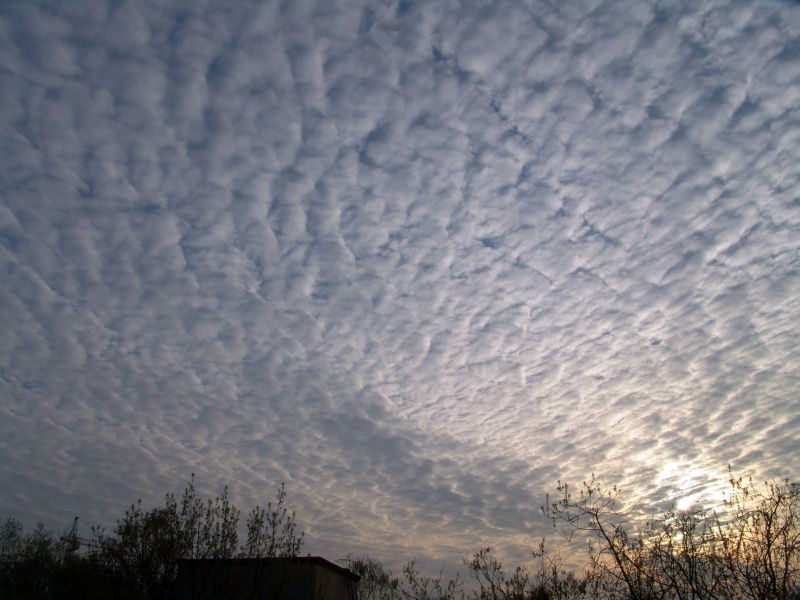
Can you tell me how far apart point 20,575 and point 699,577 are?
153 feet

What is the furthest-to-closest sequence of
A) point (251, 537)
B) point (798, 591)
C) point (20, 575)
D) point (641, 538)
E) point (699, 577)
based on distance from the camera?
point (20, 575)
point (251, 537)
point (641, 538)
point (699, 577)
point (798, 591)

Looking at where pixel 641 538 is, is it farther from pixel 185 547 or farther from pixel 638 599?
pixel 185 547

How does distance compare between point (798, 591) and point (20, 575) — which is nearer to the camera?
point (798, 591)

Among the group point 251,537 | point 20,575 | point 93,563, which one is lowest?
point 20,575

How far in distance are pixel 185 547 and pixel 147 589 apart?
1.43 m

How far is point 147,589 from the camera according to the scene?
48.9 ft

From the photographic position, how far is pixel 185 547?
15391 millimetres

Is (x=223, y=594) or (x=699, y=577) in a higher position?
(x=699, y=577)

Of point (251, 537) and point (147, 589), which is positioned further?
point (251, 537)

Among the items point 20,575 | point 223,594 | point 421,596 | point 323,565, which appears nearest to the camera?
point 223,594

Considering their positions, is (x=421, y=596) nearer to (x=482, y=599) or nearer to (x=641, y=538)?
(x=482, y=599)

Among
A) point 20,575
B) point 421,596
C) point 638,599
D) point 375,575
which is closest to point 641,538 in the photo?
point 638,599

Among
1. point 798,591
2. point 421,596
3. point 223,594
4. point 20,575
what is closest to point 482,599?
point 421,596

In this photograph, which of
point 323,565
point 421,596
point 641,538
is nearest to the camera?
point 641,538
